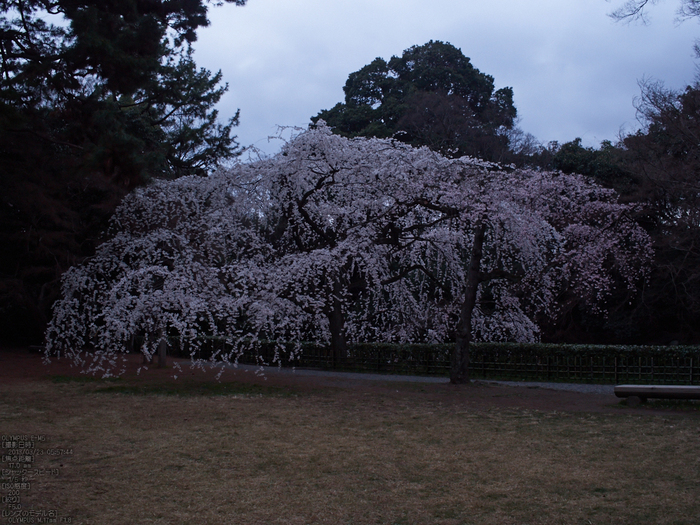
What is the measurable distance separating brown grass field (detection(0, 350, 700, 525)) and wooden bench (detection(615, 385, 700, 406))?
0.23m

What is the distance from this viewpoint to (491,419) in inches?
A: 299

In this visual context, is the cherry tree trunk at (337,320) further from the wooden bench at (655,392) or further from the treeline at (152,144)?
the wooden bench at (655,392)

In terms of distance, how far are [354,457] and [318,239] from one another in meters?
7.11

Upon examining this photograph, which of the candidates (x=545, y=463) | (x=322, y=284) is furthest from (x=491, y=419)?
(x=322, y=284)

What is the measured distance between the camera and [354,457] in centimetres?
553

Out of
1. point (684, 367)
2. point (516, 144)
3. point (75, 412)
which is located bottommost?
point (75, 412)

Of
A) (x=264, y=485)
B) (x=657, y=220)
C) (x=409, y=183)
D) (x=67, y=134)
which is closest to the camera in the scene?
(x=264, y=485)

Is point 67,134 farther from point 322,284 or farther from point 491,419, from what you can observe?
point 491,419

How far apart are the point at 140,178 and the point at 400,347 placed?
8.06m

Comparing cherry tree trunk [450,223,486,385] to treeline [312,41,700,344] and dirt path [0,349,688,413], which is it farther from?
treeline [312,41,700,344]

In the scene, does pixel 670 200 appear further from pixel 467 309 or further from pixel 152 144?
pixel 152 144

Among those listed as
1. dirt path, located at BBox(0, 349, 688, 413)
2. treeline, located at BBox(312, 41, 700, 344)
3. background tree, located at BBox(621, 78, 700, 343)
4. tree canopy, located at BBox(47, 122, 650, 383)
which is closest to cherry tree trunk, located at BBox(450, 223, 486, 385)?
tree canopy, located at BBox(47, 122, 650, 383)

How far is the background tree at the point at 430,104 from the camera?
940 inches

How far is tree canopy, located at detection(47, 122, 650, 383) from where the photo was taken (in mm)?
9695
